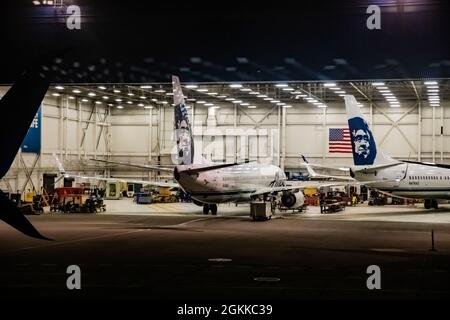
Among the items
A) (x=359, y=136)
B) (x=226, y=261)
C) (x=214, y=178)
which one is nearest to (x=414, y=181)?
(x=359, y=136)

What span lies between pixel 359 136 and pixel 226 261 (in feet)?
88.7

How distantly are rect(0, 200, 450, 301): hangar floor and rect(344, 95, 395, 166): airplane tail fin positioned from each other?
33.3 feet

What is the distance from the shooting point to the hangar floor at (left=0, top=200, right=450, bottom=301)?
47.4ft

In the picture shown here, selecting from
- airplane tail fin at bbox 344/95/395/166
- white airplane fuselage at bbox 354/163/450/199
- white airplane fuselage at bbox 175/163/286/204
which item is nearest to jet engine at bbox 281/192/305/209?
white airplane fuselage at bbox 175/163/286/204

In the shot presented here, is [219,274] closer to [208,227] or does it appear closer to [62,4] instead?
[62,4]

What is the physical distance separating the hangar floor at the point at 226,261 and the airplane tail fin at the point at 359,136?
1016 cm

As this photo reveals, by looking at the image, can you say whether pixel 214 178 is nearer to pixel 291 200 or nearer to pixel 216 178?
pixel 216 178

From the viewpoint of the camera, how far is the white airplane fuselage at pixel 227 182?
40406 mm

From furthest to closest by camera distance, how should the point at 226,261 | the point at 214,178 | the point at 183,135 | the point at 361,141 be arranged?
the point at 361,141
the point at 214,178
the point at 183,135
the point at 226,261

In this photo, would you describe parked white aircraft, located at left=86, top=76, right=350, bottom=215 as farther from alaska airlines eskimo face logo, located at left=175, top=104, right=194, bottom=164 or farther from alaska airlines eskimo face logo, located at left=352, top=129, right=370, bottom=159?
alaska airlines eskimo face logo, located at left=352, top=129, right=370, bottom=159

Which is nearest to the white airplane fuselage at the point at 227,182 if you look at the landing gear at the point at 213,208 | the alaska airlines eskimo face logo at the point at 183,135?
the alaska airlines eskimo face logo at the point at 183,135

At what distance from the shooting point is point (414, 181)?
48.5 meters

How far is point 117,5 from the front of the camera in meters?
18.8

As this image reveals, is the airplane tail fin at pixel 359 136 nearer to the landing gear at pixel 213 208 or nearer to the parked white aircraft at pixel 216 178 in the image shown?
the parked white aircraft at pixel 216 178
